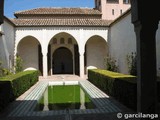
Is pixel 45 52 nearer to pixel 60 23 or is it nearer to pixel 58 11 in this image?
pixel 60 23

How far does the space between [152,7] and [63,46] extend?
1910 centimetres

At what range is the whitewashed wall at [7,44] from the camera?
59.7ft

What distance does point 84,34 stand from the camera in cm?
2305

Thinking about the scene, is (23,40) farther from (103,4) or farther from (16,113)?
(16,113)

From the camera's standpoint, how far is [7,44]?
64.4ft

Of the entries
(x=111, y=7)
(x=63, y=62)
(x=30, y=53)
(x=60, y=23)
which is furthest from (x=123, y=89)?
(x=111, y=7)

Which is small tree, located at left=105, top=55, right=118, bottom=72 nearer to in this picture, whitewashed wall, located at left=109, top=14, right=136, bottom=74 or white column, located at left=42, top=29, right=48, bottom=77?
whitewashed wall, located at left=109, top=14, right=136, bottom=74

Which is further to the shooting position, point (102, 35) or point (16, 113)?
point (102, 35)

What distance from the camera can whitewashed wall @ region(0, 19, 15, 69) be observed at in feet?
59.7

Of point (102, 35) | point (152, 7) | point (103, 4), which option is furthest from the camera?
point (103, 4)

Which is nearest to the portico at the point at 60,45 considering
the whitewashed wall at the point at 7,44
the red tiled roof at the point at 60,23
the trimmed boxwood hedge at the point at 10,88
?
the red tiled roof at the point at 60,23

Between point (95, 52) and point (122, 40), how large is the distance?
6.06 m

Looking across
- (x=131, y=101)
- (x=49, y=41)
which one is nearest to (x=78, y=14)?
(x=49, y=41)

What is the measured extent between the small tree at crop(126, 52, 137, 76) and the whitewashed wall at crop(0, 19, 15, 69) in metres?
8.33
